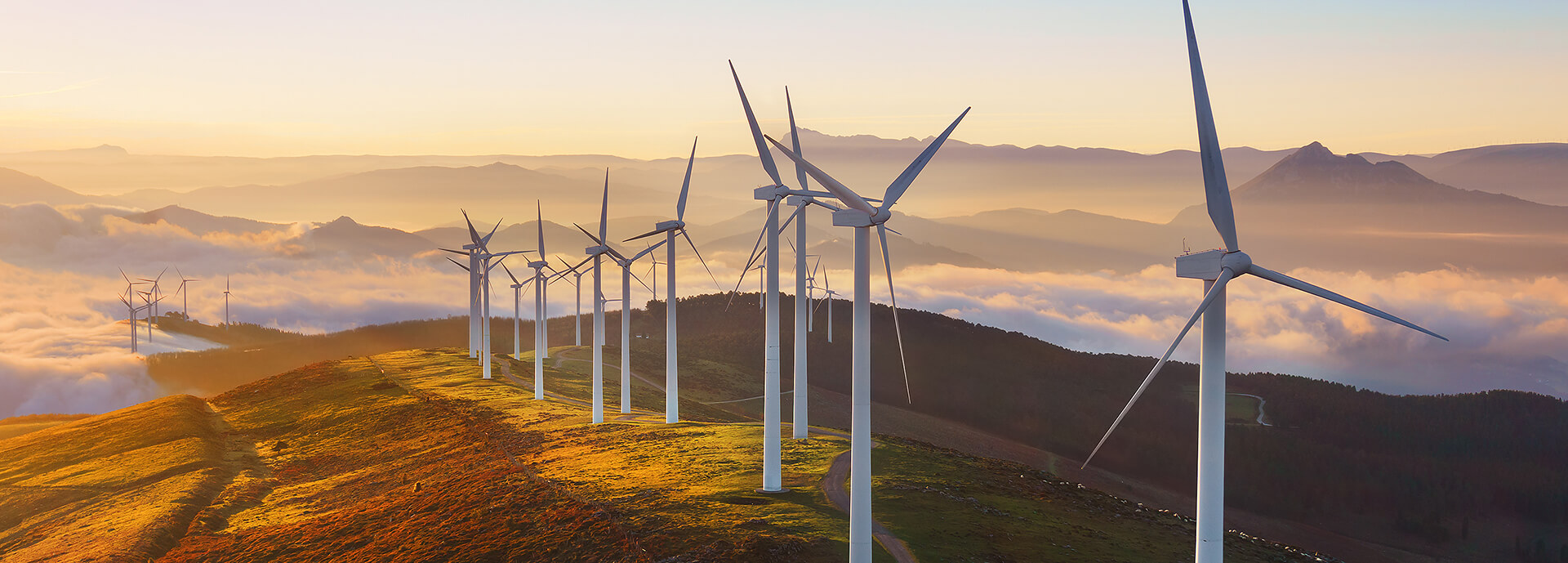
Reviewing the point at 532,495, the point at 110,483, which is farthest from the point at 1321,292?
the point at 110,483

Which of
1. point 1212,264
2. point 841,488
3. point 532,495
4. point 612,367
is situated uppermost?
point 1212,264

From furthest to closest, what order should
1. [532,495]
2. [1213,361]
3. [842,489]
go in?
1. [532,495]
2. [842,489]
3. [1213,361]

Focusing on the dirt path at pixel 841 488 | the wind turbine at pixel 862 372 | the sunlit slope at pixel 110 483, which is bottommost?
the sunlit slope at pixel 110 483

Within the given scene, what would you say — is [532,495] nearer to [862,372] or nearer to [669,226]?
[669,226]

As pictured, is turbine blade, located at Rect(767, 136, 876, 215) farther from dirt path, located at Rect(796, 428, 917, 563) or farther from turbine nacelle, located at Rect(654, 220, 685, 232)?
turbine nacelle, located at Rect(654, 220, 685, 232)

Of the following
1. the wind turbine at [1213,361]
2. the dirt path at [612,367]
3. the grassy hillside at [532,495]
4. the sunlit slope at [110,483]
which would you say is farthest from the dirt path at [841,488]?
the dirt path at [612,367]

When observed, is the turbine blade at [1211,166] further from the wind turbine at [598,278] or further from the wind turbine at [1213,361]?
the wind turbine at [598,278]

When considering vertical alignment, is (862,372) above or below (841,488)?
above
